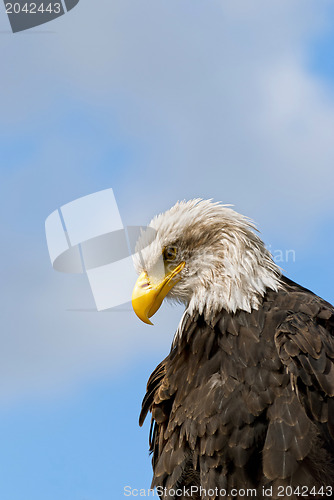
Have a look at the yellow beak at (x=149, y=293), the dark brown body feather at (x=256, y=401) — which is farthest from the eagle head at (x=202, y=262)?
the dark brown body feather at (x=256, y=401)

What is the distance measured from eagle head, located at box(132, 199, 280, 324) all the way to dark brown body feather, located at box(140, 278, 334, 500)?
14 cm

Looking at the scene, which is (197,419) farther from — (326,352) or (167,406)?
(326,352)

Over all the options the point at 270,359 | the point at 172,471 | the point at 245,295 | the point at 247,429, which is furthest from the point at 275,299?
the point at 172,471

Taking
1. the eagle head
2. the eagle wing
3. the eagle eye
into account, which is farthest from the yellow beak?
the eagle wing

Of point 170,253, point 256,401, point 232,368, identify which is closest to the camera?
point 256,401

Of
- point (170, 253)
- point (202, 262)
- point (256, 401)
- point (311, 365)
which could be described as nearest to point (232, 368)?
point (256, 401)

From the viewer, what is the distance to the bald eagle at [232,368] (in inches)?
187

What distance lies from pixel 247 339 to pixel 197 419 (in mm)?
750

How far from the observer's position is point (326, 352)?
16.2 feet

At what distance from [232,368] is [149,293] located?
3.35 feet

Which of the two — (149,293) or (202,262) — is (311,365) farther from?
(149,293)

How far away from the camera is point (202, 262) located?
5.55 metres

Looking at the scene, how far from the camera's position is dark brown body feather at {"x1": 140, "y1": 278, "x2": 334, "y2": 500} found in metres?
4.71

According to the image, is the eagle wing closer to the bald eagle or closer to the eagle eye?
the bald eagle
